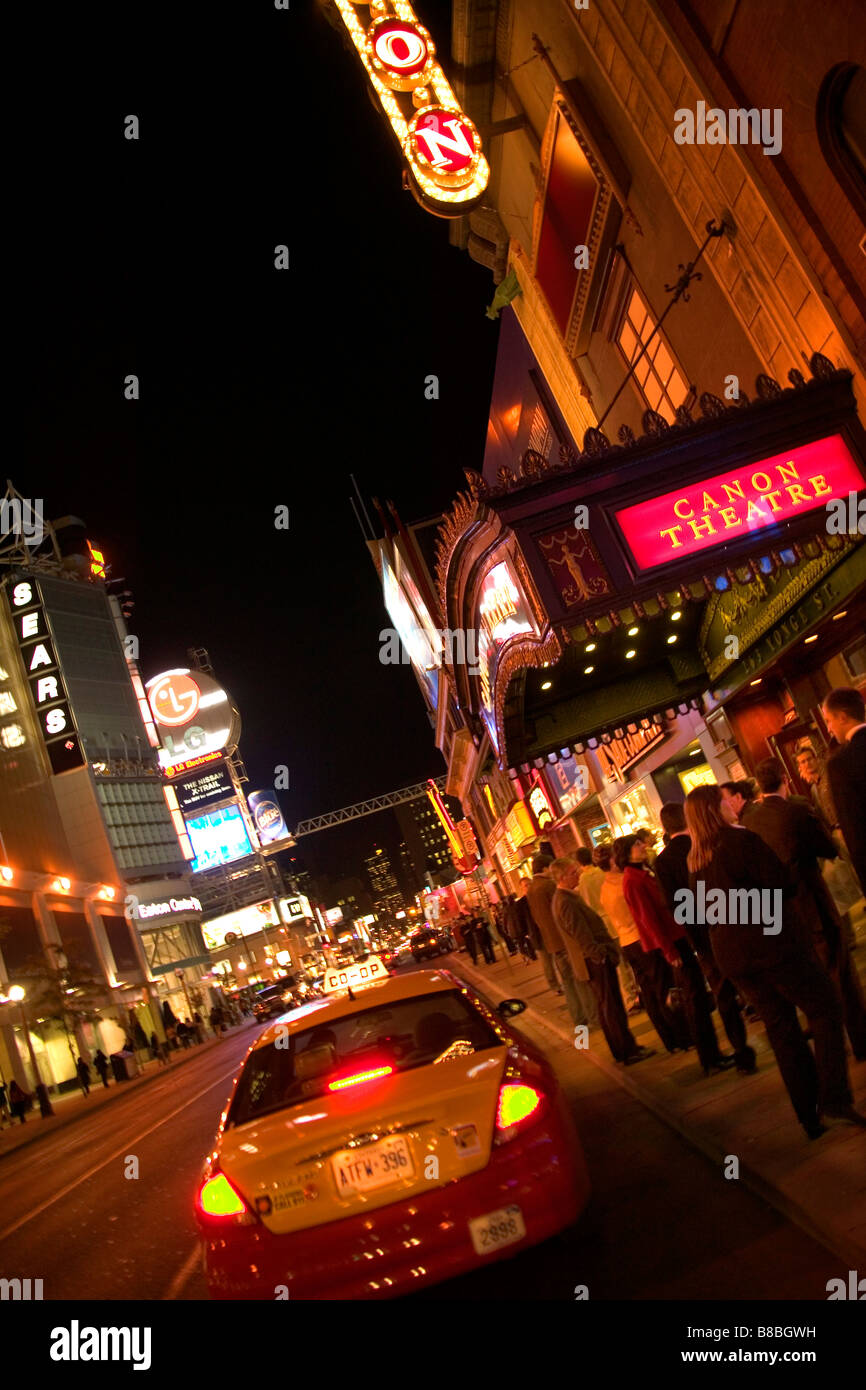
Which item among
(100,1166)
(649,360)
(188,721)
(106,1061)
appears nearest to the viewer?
(100,1166)

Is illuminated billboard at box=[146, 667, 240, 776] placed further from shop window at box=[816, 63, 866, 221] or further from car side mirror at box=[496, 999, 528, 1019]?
car side mirror at box=[496, 999, 528, 1019]

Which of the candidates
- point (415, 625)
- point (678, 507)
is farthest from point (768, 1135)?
point (415, 625)

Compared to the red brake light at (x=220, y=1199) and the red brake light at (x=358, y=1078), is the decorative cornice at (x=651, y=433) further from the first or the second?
the red brake light at (x=220, y=1199)

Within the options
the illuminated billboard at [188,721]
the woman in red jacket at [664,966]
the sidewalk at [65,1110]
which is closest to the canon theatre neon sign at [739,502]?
the woman in red jacket at [664,966]

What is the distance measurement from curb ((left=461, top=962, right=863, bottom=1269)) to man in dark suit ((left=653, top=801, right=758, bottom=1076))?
0.73 meters

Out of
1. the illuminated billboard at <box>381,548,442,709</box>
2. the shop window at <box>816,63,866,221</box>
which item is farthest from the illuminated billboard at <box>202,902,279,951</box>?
the shop window at <box>816,63,866,221</box>

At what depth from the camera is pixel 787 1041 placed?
205 inches

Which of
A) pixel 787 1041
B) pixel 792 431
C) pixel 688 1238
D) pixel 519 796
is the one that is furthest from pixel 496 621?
pixel 519 796

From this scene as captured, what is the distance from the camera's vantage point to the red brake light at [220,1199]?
4281 mm

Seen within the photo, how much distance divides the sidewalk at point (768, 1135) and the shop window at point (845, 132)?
6658 mm

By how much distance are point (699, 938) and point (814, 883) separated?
149cm

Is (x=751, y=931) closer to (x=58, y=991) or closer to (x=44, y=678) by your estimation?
(x=58, y=991)

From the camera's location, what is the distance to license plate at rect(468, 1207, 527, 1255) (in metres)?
4.15

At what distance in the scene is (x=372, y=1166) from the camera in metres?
4.26
